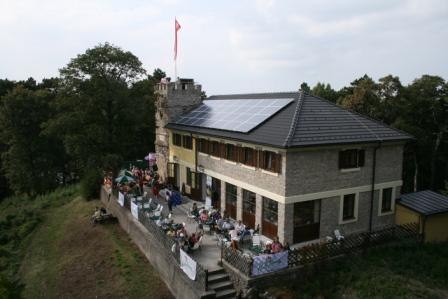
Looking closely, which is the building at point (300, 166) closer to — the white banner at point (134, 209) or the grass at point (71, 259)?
the white banner at point (134, 209)

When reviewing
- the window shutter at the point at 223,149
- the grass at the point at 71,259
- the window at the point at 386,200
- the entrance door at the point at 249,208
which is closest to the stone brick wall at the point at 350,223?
the window at the point at 386,200

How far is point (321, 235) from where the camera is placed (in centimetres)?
2088

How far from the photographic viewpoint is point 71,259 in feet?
80.2

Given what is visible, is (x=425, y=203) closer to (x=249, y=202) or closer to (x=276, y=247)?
(x=249, y=202)

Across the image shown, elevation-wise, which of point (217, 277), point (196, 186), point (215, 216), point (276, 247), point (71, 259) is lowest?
point (71, 259)

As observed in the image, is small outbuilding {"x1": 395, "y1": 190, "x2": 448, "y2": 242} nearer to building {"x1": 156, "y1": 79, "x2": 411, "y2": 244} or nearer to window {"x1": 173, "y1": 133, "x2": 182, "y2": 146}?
building {"x1": 156, "y1": 79, "x2": 411, "y2": 244}

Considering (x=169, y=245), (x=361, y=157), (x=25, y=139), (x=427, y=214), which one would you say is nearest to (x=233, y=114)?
(x=361, y=157)

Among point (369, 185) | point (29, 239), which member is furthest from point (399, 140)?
point (29, 239)

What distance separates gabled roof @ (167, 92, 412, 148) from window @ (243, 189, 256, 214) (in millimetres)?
3319

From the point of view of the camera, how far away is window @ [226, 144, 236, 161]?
78.2ft

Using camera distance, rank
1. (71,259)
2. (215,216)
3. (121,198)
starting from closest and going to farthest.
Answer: (215,216)
(71,259)
(121,198)

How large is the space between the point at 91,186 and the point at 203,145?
13.4 metres

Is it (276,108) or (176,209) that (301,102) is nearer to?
Answer: (276,108)

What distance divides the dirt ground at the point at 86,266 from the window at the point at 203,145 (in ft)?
25.7
